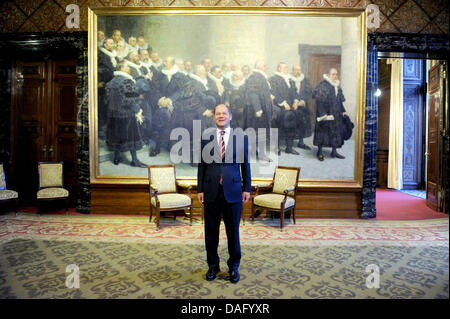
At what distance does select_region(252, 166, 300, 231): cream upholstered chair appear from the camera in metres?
4.48

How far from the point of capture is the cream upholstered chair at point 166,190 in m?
4.47

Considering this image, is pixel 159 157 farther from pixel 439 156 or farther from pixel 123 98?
pixel 439 156

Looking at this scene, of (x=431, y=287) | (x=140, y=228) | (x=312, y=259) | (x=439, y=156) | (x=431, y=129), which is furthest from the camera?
(x=431, y=129)

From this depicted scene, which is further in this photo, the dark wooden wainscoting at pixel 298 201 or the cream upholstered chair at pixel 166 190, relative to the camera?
the dark wooden wainscoting at pixel 298 201

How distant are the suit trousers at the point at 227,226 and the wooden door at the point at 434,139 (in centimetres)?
517

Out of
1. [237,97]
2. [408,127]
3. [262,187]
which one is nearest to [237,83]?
[237,97]

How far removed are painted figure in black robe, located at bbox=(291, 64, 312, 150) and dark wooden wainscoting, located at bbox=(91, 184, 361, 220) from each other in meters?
0.95

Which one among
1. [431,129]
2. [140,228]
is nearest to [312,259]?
[140,228]

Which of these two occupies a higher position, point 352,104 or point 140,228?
point 352,104

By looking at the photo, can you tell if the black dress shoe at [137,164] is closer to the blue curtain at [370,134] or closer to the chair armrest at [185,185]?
the chair armrest at [185,185]

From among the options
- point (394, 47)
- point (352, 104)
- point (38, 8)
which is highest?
point (38, 8)

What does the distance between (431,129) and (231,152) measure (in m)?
5.78

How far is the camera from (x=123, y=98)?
5.21m

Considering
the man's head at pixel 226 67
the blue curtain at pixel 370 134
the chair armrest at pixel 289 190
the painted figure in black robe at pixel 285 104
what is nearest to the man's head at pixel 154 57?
the man's head at pixel 226 67
